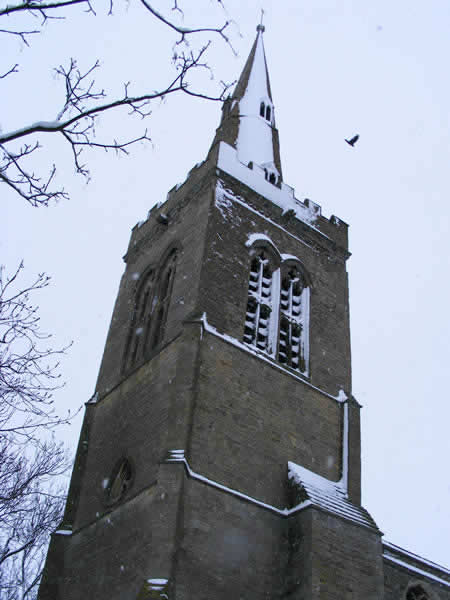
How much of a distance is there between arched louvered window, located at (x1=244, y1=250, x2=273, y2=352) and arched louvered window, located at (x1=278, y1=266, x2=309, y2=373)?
17.6 inches

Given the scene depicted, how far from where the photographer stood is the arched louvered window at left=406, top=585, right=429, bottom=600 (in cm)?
1661

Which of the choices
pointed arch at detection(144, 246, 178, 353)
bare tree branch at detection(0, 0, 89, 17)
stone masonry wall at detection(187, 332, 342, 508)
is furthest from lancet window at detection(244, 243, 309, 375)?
bare tree branch at detection(0, 0, 89, 17)

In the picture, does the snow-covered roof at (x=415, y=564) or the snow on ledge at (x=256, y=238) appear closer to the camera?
the snow-covered roof at (x=415, y=564)

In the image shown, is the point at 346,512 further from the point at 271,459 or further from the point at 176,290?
the point at 176,290

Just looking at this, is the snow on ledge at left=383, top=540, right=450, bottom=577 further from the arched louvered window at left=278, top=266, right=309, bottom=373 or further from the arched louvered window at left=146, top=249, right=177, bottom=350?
the arched louvered window at left=146, top=249, right=177, bottom=350

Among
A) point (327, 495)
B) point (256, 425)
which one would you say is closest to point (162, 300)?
point (256, 425)

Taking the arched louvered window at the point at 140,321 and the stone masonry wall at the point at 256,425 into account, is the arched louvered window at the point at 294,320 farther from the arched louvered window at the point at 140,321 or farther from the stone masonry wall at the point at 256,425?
the arched louvered window at the point at 140,321

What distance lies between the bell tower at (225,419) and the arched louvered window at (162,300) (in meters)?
0.04

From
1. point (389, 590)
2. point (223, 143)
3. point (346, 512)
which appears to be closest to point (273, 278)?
point (223, 143)

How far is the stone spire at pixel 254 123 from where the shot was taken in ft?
76.0

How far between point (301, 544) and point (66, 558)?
5.28 m

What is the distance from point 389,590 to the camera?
1602 centimetres

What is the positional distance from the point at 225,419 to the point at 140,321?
209 inches

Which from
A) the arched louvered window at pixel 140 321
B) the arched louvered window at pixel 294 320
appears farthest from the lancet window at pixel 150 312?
the arched louvered window at pixel 294 320
